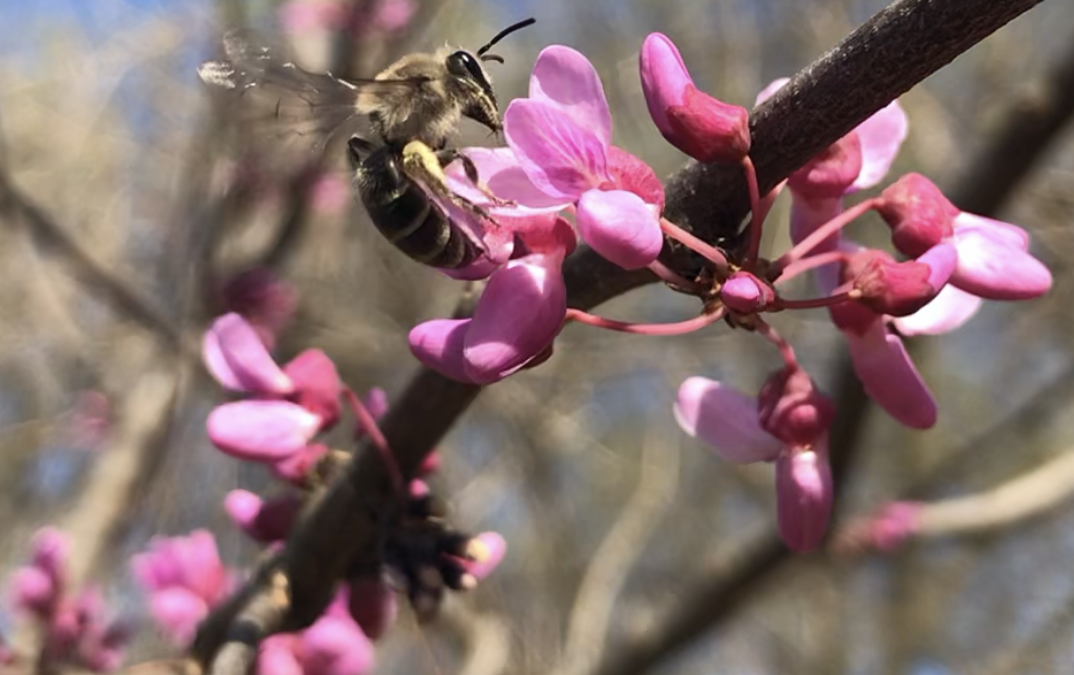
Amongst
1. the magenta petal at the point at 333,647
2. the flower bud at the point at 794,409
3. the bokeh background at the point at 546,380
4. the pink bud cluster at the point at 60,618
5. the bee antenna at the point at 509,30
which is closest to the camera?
the flower bud at the point at 794,409

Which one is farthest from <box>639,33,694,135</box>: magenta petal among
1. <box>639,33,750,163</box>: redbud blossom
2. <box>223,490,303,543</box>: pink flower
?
<box>223,490,303,543</box>: pink flower

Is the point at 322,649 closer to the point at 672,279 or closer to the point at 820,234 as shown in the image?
the point at 672,279

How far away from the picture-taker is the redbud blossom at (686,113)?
1.13m

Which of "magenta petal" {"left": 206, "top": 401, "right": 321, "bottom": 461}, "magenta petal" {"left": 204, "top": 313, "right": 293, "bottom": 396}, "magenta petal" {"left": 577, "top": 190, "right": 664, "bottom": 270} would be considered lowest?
"magenta petal" {"left": 206, "top": 401, "right": 321, "bottom": 461}

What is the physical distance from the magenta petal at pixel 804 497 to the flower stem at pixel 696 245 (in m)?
0.32

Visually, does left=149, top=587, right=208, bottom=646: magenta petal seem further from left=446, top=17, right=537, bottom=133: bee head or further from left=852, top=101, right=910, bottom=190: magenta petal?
left=852, top=101, right=910, bottom=190: magenta petal

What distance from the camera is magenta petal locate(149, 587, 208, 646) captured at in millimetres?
2166

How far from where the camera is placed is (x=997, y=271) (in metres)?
1.27

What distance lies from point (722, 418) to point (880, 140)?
443mm

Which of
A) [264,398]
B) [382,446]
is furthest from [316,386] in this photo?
[382,446]

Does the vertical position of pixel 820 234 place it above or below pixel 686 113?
below

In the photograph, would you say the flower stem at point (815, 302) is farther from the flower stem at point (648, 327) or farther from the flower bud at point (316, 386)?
the flower bud at point (316, 386)

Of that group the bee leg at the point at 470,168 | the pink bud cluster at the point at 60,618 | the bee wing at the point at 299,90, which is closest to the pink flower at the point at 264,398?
the bee wing at the point at 299,90

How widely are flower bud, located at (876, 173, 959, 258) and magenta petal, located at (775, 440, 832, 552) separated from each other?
0.29 meters
